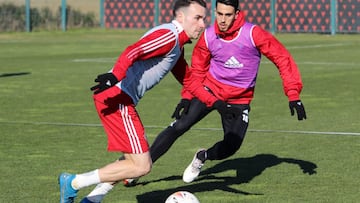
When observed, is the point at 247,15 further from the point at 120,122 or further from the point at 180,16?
the point at 120,122

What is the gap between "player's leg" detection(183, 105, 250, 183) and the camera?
10.9m

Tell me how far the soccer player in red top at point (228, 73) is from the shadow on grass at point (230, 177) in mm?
244

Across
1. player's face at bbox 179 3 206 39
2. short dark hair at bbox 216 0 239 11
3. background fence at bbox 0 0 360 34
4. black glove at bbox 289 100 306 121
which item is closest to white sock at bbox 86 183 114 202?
player's face at bbox 179 3 206 39

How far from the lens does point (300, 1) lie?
159 ft

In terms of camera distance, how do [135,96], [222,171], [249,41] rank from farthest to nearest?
1. [222,171]
2. [249,41]
3. [135,96]

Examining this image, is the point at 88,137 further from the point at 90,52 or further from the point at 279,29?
the point at 279,29

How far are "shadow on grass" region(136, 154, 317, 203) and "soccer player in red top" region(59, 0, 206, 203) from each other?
115cm

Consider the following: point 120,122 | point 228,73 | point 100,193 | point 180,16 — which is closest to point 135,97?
point 120,122

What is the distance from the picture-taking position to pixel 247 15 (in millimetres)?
50188

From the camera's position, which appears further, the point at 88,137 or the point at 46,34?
the point at 46,34

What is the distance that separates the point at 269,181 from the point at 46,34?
38.0 metres

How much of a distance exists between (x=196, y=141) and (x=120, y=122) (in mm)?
5484

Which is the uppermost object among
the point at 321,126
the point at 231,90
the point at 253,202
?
the point at 231,90

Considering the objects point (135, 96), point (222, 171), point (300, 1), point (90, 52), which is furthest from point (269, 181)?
point (300, 1)
